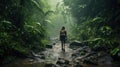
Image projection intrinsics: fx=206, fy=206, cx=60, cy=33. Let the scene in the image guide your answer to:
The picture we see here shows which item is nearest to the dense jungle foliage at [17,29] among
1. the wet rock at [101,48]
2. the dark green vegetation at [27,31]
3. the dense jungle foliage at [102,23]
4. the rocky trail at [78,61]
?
the dark green vegetation at [27,31]

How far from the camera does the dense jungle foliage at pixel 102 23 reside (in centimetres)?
1366

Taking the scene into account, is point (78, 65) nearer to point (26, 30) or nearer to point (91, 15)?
point (26, 30)

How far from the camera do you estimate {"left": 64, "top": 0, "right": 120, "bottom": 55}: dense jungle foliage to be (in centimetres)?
1366

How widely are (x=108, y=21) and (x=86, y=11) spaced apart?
23.6ft

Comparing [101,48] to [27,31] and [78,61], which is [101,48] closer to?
[78,61]

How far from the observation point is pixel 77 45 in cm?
1730

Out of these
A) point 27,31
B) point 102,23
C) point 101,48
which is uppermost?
point 102,23

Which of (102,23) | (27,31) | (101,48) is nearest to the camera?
(101,48)

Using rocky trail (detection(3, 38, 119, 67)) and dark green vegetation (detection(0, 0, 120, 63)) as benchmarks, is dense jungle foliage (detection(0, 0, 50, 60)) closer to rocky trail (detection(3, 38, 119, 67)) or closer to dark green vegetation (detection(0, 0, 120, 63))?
dark green vegetation (detection(0, 0, 120, 63))

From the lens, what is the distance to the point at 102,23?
17.4 metres

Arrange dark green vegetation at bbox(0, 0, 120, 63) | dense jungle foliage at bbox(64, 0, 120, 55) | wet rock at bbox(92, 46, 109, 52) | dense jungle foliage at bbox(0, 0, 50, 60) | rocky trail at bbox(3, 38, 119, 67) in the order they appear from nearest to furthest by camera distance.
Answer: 1. rocky trail at bbox(3, 38, 119, 67)
2. dark green vegetation at bbox(0, 0, 120, 63)
3. dense jungle foliage at bbox(0, 0, 50, 60)
4. wet rock at bbox(92, 46, 109, 52)
5. dense jungle foliage at bbox(64, 0, 120, 55)

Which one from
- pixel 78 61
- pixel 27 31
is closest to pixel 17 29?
pixel 27 31

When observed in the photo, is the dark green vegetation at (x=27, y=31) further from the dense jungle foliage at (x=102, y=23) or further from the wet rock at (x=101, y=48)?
the wet rock at (x=101, y=48)

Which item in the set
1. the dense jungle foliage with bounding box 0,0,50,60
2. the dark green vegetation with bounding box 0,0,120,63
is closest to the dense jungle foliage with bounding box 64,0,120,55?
the dark green vegetation with bounding box 0,0,120,63
